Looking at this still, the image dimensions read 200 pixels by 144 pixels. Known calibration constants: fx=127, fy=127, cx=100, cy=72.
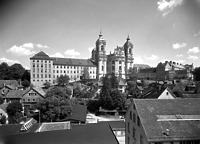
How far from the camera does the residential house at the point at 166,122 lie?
7.69 metres

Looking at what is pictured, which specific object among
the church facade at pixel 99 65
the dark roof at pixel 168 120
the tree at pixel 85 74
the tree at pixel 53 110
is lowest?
the tree at pixel 53 110

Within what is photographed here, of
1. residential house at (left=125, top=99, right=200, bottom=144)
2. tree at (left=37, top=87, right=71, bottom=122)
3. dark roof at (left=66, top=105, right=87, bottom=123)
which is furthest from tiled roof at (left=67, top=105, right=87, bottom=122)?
residential house at (left=125, top=99, right=200, bottom=144)

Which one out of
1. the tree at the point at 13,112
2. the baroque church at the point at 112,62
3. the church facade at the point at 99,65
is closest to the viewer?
the tree at the point at 13,112

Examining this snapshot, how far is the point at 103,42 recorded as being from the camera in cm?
6556

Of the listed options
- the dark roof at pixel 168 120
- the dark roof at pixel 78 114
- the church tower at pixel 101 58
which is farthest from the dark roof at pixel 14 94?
the church tower at pixel 101 58

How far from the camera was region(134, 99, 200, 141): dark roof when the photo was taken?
7.76 meters

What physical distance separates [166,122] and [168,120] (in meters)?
0.29

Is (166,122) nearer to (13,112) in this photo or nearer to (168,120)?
(168,120)

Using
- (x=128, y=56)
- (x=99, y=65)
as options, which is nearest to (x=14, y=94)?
(x=99, y=65)

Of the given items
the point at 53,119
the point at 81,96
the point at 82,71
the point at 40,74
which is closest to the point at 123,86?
the point at 81,96

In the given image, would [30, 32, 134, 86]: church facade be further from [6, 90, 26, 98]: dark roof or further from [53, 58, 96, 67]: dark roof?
[6, 90, 26, 98]: dark roof

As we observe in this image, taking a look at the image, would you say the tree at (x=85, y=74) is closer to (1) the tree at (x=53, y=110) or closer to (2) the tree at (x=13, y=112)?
(2) the tree at (x=13, y=112)

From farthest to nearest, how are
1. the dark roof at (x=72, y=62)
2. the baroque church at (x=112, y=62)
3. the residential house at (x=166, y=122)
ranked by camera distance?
the baroque church at (x=112, y=62) < the dark roof at (x=72, y=62) < the residential house at (x=166, y=122)

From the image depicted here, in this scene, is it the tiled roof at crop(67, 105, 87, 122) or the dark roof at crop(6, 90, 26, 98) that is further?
the dark roof at crop(6, 90, 26, 98)
